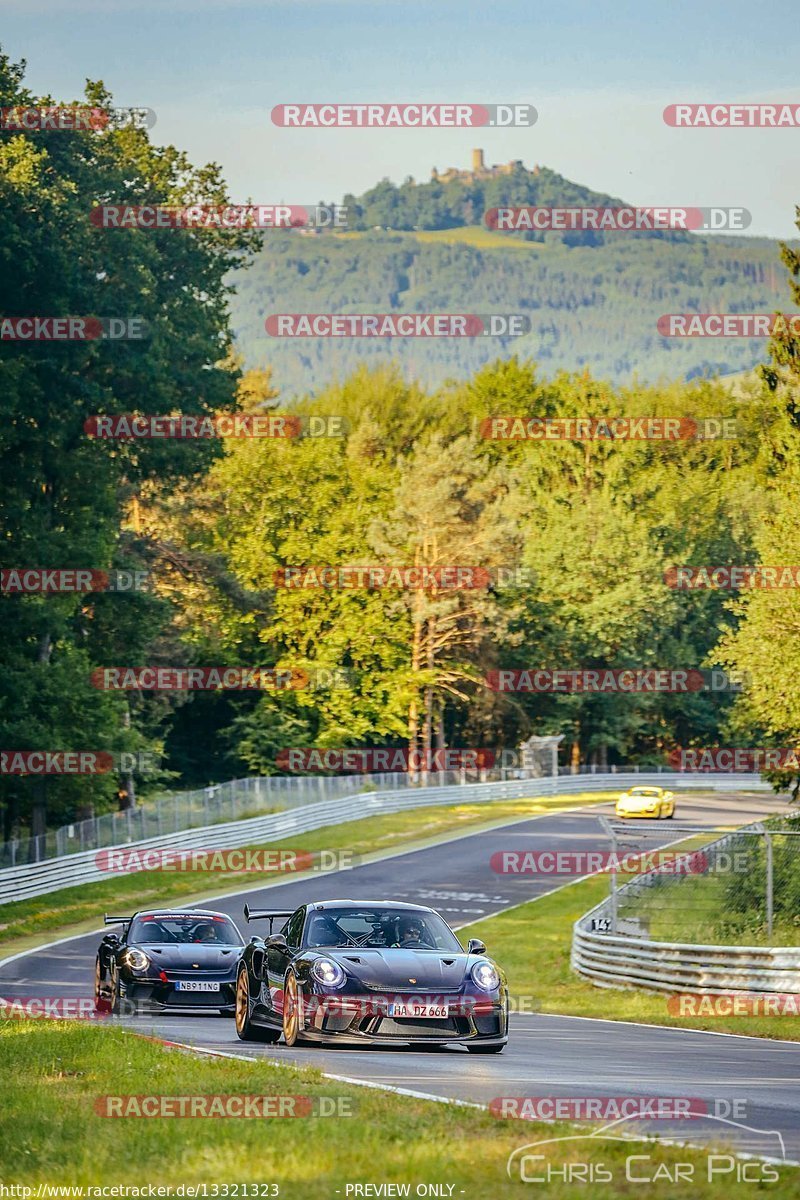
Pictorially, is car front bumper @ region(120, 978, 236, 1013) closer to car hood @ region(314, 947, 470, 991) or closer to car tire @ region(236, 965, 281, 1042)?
car tire @ region(236, 965, 281, 1042)

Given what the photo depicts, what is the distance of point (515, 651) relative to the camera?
87.2m

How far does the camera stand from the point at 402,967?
560 inches

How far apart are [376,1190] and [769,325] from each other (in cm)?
3998

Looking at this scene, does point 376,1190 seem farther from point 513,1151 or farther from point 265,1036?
point 265,1036

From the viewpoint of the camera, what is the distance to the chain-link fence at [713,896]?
1013 inches

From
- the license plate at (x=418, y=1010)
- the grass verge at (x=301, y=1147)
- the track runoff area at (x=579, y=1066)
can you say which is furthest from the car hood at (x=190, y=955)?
the grass verge at (x=301, y=1147)

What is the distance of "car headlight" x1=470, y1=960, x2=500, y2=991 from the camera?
14.3 m

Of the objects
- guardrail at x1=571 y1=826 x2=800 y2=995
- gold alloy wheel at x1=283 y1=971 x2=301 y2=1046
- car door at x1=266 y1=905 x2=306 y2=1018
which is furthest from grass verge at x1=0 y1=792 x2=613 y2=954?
gold alloy wheel at x1=283 y1=971 x2=301 y2=1046

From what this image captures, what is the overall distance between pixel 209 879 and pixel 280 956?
107 ft

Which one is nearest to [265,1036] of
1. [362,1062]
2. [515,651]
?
[362,1062]

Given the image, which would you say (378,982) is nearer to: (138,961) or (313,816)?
(138,961)

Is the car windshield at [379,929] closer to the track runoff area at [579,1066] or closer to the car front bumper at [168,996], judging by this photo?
the track runoff area at [579,1066]

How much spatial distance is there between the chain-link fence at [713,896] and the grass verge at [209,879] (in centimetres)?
1369

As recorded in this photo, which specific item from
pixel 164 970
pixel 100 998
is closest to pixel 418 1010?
pixel 164 970
